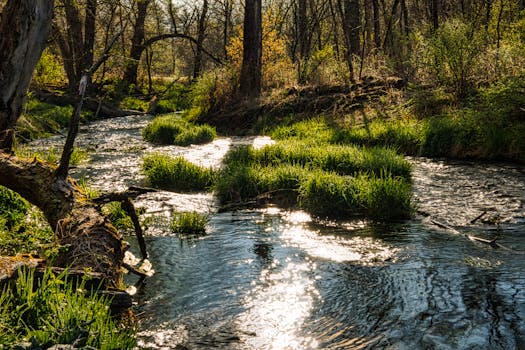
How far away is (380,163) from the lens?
8.98 meters

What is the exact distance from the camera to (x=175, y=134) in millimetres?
14883

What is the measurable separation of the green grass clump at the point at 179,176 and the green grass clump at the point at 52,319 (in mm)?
5725

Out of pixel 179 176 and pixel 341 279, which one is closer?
pixel 341 279

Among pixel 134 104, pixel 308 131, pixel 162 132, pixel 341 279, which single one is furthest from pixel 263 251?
pixel 134 104

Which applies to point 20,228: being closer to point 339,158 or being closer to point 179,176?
point 179,176

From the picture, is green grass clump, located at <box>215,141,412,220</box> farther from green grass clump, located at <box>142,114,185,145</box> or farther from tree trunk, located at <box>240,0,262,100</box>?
tree trunk, located at <box>240,0,262,100</box>

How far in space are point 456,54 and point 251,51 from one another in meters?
7.50

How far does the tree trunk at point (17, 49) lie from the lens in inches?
258

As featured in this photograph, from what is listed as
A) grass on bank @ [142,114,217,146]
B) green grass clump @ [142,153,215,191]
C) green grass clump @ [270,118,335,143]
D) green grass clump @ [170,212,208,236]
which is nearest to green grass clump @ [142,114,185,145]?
grass on bank @ [142,114,217,146]

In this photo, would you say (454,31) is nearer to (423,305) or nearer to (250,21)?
(250,21)

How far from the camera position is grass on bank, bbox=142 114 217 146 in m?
14.6

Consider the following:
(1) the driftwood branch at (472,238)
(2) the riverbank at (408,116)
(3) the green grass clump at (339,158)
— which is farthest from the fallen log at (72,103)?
(1) the driftwood branch at (472,238)

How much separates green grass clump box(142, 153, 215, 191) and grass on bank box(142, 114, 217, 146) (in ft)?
15.7

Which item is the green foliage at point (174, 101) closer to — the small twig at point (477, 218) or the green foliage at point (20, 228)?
the green foliage at point (20, 228)
